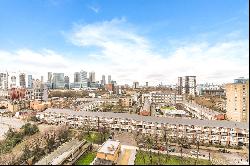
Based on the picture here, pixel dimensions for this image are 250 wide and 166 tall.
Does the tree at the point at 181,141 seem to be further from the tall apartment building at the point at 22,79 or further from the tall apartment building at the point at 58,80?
the tall apartment building at the point at 58,80

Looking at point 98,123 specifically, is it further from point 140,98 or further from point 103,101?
point 140,98

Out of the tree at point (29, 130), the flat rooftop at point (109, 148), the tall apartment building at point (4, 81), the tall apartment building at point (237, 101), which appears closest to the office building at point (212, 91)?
the tall apartment building at point (237, 101)

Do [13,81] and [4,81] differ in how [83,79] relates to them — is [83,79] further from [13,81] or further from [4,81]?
[4,81]

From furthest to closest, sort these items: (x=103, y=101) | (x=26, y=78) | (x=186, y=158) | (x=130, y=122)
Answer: (x=26, y=78) → (x=103, y=101) → (x=130, y=122) → (x=186, y=158)

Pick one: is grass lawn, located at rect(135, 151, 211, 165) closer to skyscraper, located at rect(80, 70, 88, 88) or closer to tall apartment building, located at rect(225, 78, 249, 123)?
tall apartment building, located at rect(225, 78, 249, 123)

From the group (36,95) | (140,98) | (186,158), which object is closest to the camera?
(186,158)

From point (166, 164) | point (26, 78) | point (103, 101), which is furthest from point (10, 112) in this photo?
point (26, 78)

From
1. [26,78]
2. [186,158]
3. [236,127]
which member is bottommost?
[186,158]
